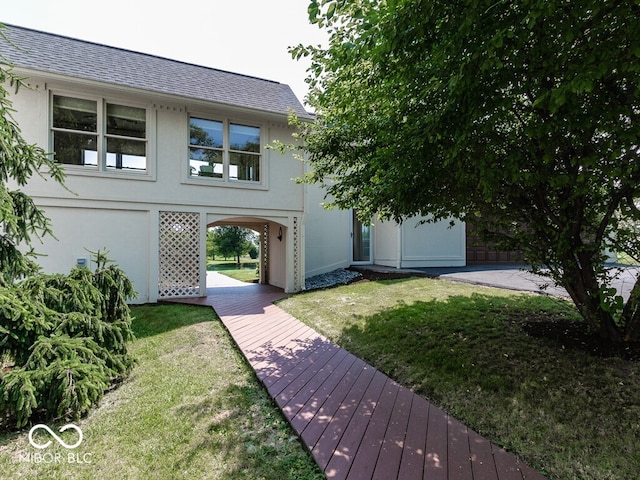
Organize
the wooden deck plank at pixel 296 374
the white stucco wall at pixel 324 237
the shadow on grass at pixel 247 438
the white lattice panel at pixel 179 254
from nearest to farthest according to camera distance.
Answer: the shadow on grass at pixel 247 438, the wooden deck plank at pixel 296 374, the white lattice panel at pixel 179 254, the white stucco wall at pixel 324 237

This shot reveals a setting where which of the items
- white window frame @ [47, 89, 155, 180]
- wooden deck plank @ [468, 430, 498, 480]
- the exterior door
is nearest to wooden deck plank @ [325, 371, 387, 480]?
wooden deck plank @ [468, 430, 498, 480]

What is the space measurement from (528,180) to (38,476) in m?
4.97

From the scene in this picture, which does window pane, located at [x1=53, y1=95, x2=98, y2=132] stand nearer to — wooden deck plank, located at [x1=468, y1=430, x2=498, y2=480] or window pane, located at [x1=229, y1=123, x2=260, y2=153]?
window pane, located at [x1=229, y1=123, x2=260, y2=153]

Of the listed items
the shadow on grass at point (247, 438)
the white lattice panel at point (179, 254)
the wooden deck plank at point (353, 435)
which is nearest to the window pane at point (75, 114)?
the white lattice panel at point (179, 254)

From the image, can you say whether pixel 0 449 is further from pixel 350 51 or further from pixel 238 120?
pixel 238 120

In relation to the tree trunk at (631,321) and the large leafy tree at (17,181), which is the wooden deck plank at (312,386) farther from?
the tree trunk at (631,321)

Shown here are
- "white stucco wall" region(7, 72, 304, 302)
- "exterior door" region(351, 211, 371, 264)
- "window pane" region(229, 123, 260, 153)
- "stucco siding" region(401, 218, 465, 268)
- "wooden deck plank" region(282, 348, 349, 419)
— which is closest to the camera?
"wooden deck plank" region(282, 348, 349, 419)

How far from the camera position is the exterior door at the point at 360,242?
14289 mm

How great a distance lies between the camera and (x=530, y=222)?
13.7 ft

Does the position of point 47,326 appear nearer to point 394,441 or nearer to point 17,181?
point 17,181

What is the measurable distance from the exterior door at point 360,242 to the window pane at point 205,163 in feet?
21.8

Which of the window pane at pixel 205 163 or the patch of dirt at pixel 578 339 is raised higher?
the window pane at pixel 205 163

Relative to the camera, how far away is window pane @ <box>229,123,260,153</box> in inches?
368

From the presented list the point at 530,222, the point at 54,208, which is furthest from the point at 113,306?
the point at 530,222
